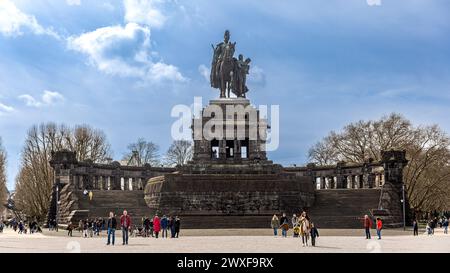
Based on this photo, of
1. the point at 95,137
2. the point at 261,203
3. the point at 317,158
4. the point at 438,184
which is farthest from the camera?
the point at 317,158

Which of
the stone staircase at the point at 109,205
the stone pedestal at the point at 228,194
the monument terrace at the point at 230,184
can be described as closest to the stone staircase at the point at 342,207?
the monument terrace at the point at 230,184

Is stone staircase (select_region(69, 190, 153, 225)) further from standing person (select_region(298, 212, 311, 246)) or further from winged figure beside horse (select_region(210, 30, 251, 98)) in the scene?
standing person (select_region(298, 212, 311, 246))

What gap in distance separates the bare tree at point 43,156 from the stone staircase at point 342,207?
100 ft

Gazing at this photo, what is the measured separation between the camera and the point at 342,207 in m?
48.1

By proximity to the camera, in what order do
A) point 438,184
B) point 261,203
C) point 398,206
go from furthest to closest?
1. point 438,184
2. point 398,206
3. point 261,203

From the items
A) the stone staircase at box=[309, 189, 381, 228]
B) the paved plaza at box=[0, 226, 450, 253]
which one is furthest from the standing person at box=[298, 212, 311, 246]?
the stone staircase at box=[309, 189, 381, 228]

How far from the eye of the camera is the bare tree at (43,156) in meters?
68.2

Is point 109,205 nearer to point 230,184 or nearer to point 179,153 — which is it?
point 230,184
